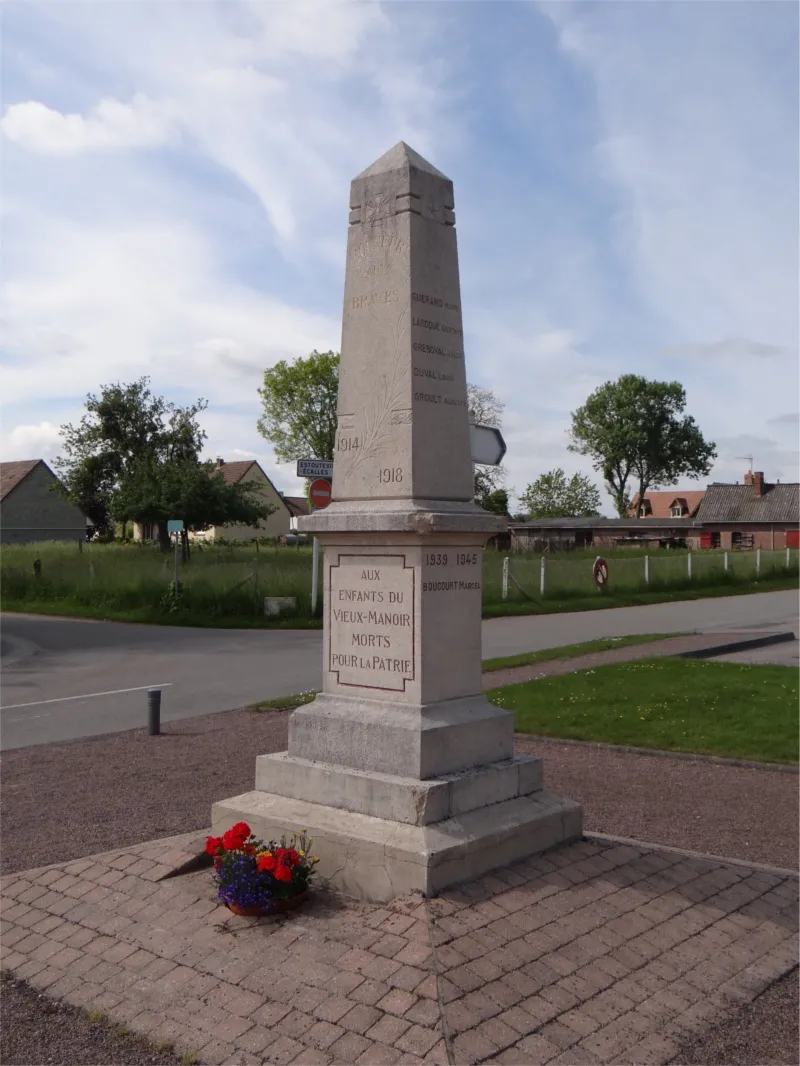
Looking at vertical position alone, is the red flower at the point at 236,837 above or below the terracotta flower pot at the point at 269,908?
above

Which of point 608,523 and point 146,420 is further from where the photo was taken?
point 608,523

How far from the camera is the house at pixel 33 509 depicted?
2078 inches

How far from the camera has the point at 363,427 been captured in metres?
5.75

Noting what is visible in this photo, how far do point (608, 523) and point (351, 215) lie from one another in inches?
2530

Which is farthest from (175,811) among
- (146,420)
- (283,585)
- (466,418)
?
(146,420)

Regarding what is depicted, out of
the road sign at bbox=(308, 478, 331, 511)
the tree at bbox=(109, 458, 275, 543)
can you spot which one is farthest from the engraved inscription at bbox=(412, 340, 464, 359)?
the tree at bbox=(109, 458, 275, 543)

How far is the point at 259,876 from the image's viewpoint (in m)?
4.73

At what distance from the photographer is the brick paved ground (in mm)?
3816

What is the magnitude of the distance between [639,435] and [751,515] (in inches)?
503

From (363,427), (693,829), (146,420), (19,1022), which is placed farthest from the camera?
(146,420)

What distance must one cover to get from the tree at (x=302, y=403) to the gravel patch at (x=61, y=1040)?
54651mm

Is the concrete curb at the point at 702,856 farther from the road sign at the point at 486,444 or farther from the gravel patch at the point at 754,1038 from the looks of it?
the road sign at the point at 486,444

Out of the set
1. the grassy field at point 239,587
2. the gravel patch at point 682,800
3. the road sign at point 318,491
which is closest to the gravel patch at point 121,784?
the gravel patch at point 682,800

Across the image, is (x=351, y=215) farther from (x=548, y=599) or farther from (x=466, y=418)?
(x=548, y=599)
